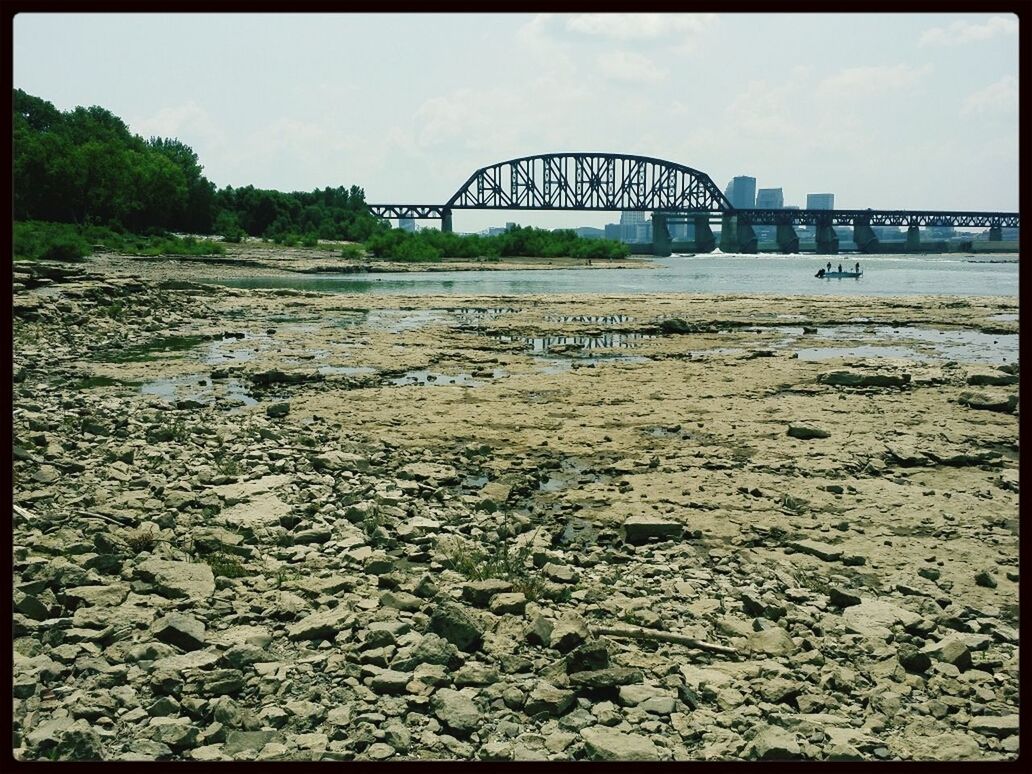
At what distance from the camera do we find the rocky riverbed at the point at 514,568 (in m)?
4.44

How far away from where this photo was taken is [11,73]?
3395 millimetres

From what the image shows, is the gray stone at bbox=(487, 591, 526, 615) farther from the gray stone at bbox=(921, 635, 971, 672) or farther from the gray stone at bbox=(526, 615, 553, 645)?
the gray stone at bbox=(921, 635, 971, 672)

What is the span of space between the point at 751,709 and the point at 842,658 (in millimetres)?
959

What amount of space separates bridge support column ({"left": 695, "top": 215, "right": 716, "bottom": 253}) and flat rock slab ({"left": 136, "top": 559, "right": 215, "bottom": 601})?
16755 centimetres

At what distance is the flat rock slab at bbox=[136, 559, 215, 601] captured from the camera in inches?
232

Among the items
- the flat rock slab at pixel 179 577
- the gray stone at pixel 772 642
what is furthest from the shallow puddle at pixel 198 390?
the gray stone at pixel 772 642

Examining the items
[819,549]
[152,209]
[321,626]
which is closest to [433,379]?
[819,549]

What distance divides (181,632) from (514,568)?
243cm

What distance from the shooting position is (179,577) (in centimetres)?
608

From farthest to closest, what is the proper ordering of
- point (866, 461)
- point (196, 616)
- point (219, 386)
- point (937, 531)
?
point (219, 386) → point (866, 461) → point (937, 531) → point (196, 616)

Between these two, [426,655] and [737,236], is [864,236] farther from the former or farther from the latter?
[426,655]

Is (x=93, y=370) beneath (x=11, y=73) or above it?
beneath

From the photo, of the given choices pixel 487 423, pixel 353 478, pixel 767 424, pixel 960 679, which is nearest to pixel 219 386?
pixel 487 423
